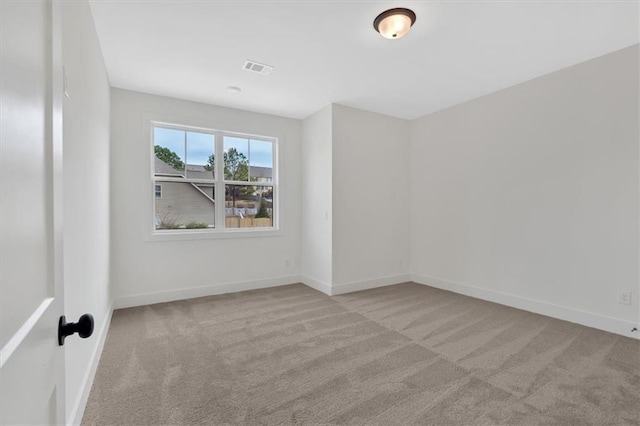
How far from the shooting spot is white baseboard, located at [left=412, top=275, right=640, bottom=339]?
2.74 m

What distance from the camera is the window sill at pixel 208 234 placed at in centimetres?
371

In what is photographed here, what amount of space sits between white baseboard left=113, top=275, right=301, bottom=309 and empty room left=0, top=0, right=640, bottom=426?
0.09 ft

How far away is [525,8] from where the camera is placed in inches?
85.6

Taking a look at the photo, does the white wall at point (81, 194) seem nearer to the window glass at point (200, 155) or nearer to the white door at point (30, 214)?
the white door at point (30, 214)

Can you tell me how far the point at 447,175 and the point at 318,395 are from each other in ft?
11.5

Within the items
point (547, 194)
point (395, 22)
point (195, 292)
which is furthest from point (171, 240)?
point (547, 194)

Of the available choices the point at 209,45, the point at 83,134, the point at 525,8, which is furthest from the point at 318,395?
the point at 525,8

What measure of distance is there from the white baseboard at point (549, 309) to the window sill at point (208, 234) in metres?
2.71

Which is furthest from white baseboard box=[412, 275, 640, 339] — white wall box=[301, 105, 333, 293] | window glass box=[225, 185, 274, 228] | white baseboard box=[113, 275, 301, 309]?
window glass box=[225, 185, 274, 228]

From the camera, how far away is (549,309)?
3203 millimetres

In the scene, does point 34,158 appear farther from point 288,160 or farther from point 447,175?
point 447,175

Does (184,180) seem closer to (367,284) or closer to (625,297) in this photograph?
(367,284)

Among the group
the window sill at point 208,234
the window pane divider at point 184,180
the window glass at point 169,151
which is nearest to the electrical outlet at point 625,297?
the window sill at point 208,234

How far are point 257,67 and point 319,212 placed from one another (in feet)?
6.78
